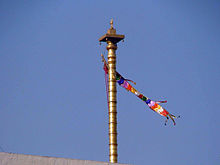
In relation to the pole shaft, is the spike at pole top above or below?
above

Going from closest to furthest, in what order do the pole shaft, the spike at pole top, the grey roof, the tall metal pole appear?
the grey roof → the pole shaft → the tall metal pole → the spike at pole top

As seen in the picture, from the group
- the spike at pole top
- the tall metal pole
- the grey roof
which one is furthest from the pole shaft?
the grey roof

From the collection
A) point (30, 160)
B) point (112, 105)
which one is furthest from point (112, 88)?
point (30, 160)

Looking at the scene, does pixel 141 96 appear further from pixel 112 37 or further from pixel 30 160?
pixel 30 160

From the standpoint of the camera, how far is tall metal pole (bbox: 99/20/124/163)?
112ft

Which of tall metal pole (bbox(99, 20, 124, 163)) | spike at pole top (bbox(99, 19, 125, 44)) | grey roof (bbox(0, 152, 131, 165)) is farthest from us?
spike at pole top (bbox(99, 19, 125, 44))

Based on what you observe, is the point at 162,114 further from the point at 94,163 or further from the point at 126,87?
the point at 94,163

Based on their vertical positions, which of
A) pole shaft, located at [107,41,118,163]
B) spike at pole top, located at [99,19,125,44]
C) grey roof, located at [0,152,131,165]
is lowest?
grey roof, located at [0,152,131,165]

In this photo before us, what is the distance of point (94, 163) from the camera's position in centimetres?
1669

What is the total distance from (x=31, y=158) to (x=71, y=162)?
1.28 m

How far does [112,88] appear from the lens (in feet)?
116

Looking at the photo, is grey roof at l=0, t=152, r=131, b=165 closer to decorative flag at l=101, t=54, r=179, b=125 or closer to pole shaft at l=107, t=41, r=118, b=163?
pole shaft at l=107, t=41, r=118, b=163

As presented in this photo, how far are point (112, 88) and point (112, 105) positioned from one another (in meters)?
1.25

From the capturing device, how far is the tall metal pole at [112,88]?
112 ft
